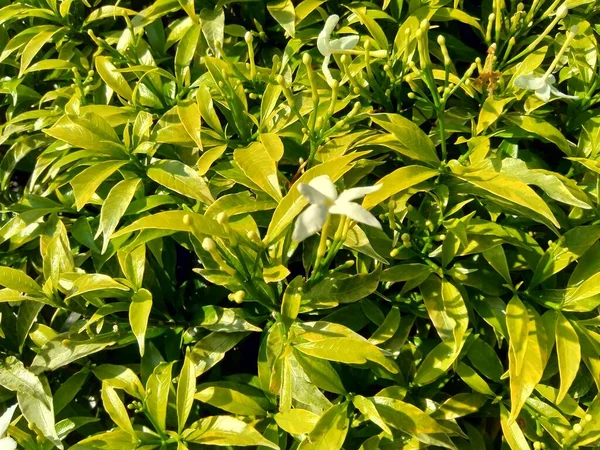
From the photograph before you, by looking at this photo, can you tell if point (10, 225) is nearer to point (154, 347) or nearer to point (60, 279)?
point (60, 279)

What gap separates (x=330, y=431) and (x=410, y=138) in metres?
0.49

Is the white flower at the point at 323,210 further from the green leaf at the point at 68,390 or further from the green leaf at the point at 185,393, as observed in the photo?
the green leaf at the point at 68,390

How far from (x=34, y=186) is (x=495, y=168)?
947 mm

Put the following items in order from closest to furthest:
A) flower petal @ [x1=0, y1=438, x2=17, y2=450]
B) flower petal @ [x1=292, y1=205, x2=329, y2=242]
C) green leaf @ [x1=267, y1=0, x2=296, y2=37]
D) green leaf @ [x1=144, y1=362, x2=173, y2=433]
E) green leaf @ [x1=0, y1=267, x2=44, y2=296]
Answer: flower petal @ [x1=292, y1=205, x2=329, y2=242] → flower petal @ [x1=0, y1=438, x2=17, y2=450] → green leaf @ [x1=144, y1=362, x2=173, y2=433] → green leaf @ [x1=0, y1=267, x2=44, y2=296] → green leaf @ [x1=267, y1=0, x2=296, y2=37]

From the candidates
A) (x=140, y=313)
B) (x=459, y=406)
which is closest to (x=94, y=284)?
(x=140, y=313)

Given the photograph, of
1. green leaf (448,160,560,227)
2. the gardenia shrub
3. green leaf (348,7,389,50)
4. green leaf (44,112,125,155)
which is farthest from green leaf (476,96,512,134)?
green leaf (44,112,125,155)

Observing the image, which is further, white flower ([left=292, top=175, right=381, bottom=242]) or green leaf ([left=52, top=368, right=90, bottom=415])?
green leaf ([left=52, top=368, right=90, bottom=415])

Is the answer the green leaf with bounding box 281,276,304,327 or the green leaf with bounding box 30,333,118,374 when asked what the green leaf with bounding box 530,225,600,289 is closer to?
the green leaf with bounding box 281,276,304,327

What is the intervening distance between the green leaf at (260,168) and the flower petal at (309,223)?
0.25 meters

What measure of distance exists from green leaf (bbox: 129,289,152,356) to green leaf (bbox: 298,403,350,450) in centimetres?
29

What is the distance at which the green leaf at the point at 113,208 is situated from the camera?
0.99 metres

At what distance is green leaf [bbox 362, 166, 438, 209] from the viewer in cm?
91

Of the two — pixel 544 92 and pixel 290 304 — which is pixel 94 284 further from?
pixel 544 92

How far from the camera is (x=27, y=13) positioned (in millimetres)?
1301
